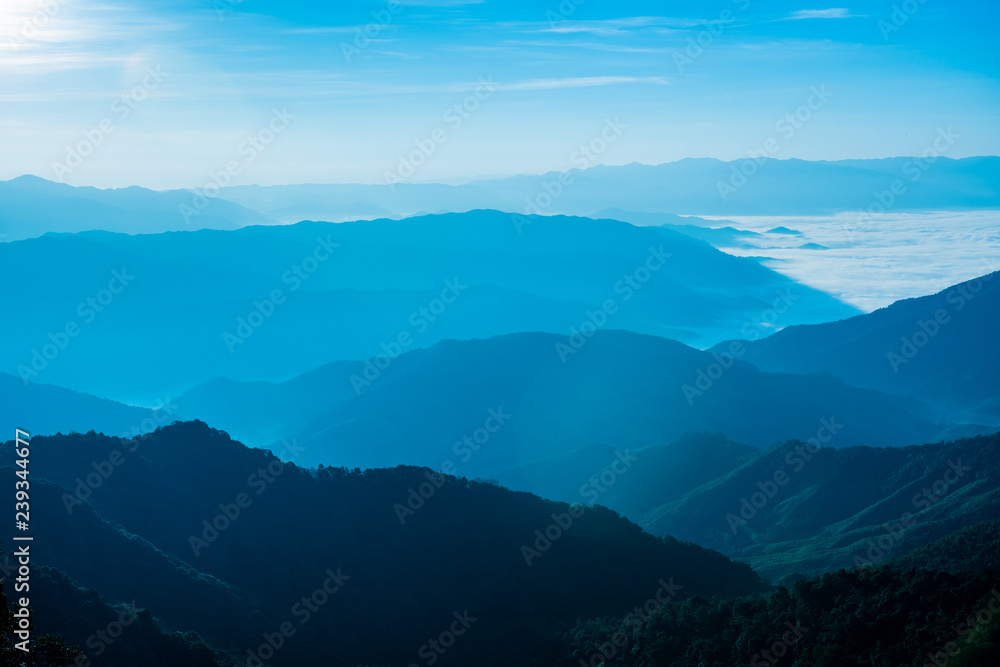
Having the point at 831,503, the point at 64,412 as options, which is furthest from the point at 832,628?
the point at 64,412

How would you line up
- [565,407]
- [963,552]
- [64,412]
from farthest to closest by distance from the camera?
[64,412] < [565,407] < [963,552]

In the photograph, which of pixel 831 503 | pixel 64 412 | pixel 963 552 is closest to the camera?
pixel 963 552

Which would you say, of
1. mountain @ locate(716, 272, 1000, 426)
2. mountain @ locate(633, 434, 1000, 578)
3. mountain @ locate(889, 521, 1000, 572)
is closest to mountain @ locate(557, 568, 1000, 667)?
mountain @ locate(889, 521, 1000, 572)

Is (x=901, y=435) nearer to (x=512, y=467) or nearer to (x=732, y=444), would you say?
(x=732, y=444)

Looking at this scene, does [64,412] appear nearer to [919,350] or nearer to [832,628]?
[832,628]

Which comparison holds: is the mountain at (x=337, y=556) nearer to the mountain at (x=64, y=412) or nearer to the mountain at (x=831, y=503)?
the mountain at (x=831, y=503)

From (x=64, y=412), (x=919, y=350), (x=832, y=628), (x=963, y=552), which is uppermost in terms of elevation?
(x=832, y=628)
